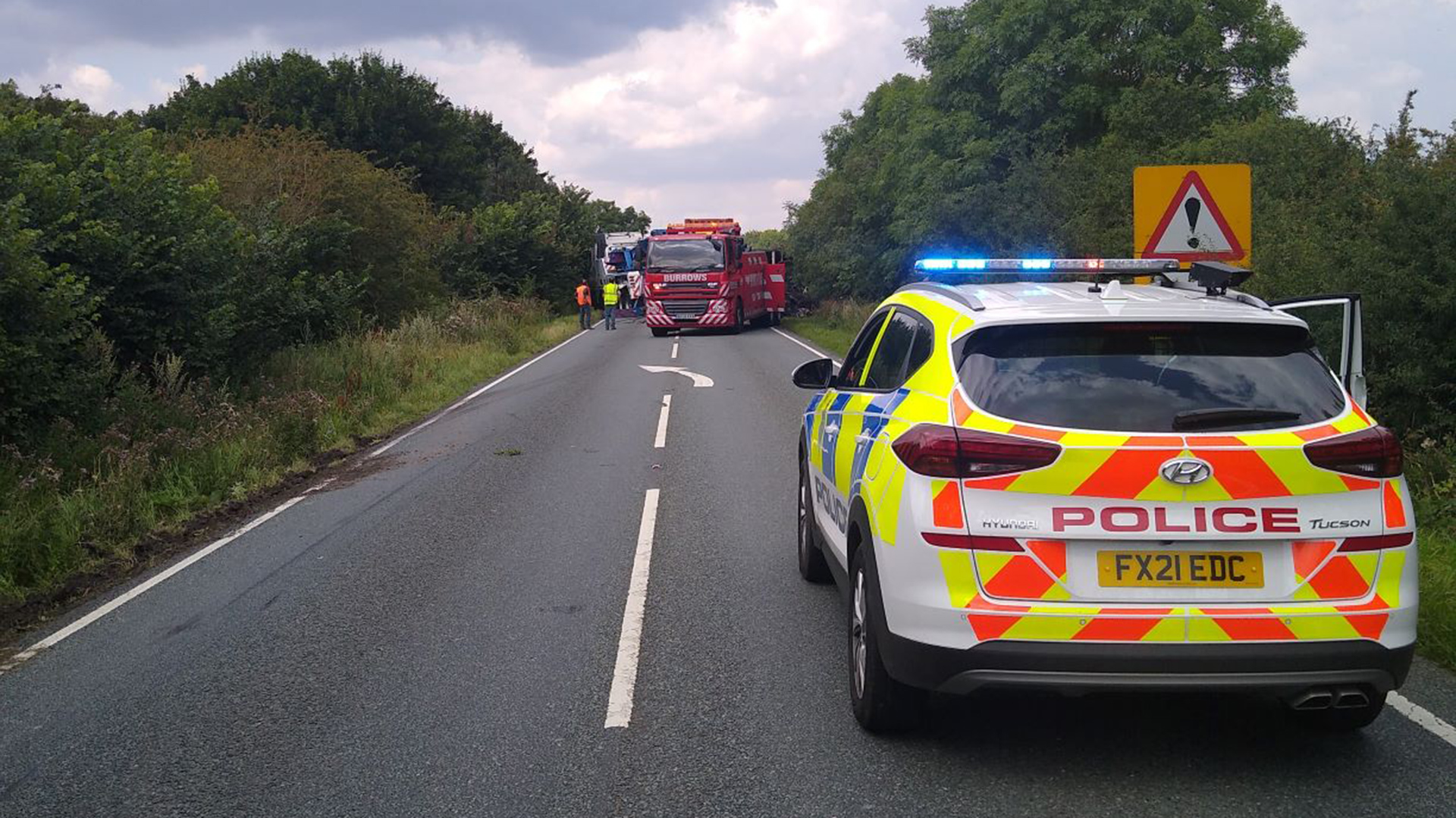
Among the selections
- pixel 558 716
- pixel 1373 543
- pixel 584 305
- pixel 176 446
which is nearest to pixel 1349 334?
pixel 1373 543

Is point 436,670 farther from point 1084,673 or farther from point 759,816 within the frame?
point 1084,673

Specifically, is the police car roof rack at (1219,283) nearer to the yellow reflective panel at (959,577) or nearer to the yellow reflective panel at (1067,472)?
the yellow reflective panel at (1067,472)

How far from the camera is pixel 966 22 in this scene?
34531 millimetres

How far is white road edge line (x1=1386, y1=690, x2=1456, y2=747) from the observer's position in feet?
15.6

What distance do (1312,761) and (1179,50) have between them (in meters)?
28.8

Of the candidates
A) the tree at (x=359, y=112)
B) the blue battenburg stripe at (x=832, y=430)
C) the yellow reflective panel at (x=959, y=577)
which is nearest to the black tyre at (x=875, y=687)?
the yellow reflective panel at (x=959, y=577)

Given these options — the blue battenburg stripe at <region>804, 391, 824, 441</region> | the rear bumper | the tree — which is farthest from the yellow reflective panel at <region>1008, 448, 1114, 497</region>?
the tree

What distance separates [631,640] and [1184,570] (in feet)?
9.70

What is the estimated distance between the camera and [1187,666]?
409 centimetres

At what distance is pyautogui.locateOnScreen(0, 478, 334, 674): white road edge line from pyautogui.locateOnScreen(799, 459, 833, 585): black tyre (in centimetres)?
410

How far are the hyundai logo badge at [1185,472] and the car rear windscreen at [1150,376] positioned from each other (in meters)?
0.14

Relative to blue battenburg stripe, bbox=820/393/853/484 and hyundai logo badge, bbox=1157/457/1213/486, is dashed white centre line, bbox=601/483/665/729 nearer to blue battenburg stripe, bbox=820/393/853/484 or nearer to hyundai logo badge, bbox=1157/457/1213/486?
blue battenburg stripe, bbox=820/393/853/484

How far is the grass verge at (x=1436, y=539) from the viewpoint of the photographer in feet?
19.5

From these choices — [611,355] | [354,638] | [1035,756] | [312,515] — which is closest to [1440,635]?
[1035,756]
